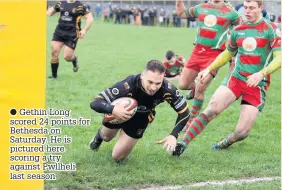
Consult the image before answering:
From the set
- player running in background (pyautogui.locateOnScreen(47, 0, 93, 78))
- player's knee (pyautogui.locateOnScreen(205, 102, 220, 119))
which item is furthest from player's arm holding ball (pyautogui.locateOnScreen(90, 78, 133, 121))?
player running in background (pyautogui.locateOnScreen(47, 0, 93, 78))

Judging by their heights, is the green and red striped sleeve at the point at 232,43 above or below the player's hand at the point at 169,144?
above

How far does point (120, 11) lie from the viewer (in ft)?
171

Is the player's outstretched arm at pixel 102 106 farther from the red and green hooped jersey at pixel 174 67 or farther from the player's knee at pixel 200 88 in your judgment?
the red and green hooped jersey at pixel 174 67

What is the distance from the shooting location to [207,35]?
9.36m

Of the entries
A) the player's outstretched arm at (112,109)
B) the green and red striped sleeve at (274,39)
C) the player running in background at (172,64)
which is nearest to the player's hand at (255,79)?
the green and red striped sleeve at (274,39)

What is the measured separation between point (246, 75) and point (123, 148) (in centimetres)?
202

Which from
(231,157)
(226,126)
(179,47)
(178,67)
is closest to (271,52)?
(231,157)

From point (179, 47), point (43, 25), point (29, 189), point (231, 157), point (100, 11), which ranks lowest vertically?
point (100, 11)

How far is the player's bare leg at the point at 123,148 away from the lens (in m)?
6.73

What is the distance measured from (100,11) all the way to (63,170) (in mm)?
48783

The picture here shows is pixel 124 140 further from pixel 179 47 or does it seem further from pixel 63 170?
pixel 179 47

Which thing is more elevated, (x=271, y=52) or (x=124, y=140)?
(x=271, y=52)

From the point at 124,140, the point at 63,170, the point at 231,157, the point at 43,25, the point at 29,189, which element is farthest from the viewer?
the point at 231,157

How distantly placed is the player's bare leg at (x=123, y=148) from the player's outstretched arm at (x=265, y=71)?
1629mm
